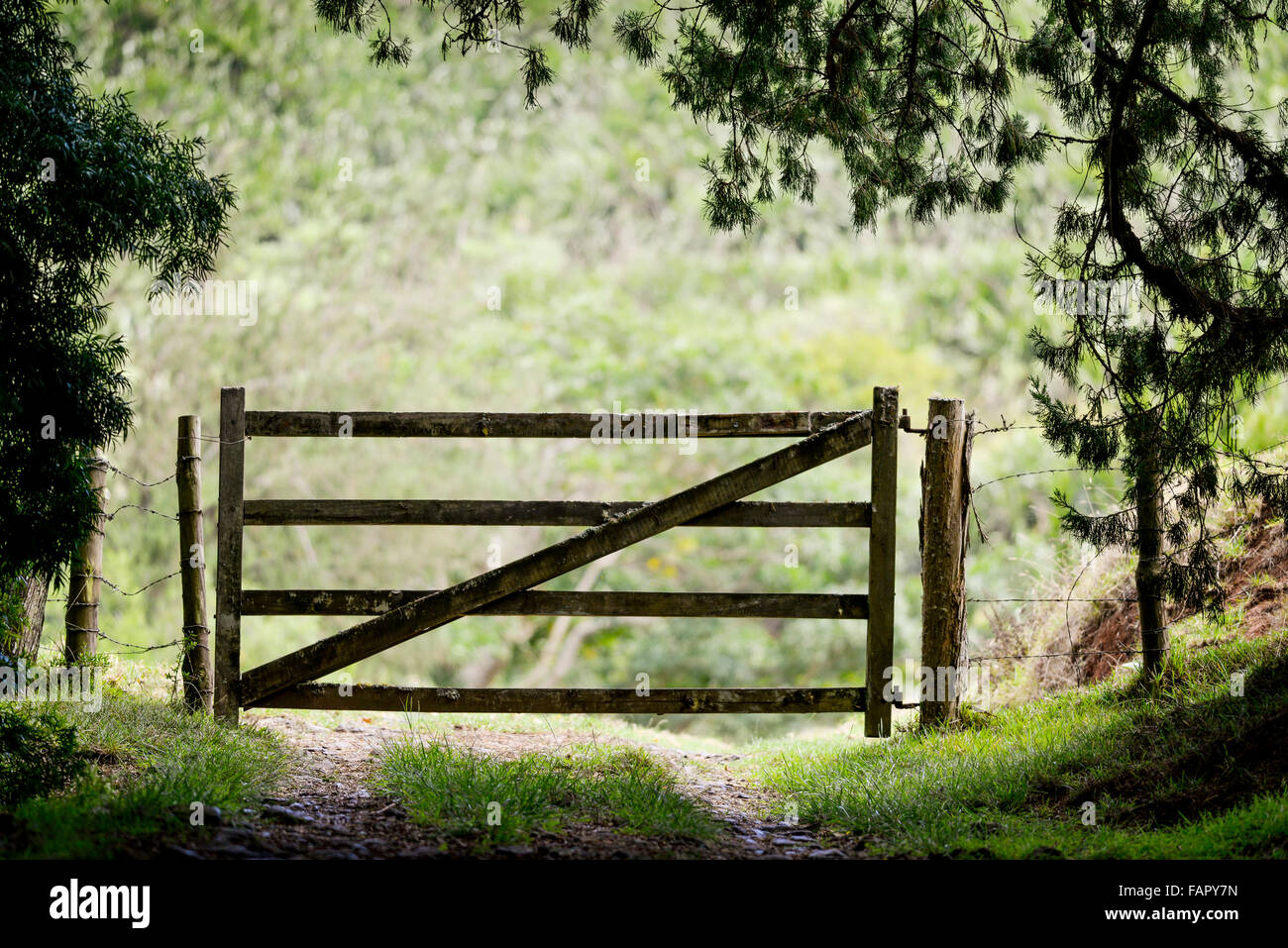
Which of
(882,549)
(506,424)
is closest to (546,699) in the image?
(506,424)

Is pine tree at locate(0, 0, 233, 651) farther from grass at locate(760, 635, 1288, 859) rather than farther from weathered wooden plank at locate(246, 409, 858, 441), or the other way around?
grass at locate(760, 635, 1288, 859)

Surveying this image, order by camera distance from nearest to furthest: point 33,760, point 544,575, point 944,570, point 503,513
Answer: point 33,760 < point 544,575 < point 503,513 < point 944,570

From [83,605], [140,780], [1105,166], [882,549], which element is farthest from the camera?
[83,605]

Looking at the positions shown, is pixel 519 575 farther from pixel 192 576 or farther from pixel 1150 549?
pixel 1150 549

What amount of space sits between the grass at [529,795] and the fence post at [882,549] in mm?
1323

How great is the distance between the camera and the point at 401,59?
5656mm

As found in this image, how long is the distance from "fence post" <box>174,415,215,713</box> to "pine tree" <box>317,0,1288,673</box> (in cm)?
A: 249

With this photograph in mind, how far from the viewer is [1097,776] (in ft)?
15.4

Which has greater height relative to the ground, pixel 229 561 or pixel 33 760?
pixel 229 561

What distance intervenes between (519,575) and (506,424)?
829 millimetres

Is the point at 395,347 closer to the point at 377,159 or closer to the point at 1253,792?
the point at 377,159

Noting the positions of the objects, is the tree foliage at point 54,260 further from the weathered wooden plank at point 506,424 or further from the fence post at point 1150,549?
the fence post at point 1150,549

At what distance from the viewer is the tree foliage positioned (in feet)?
14.6
